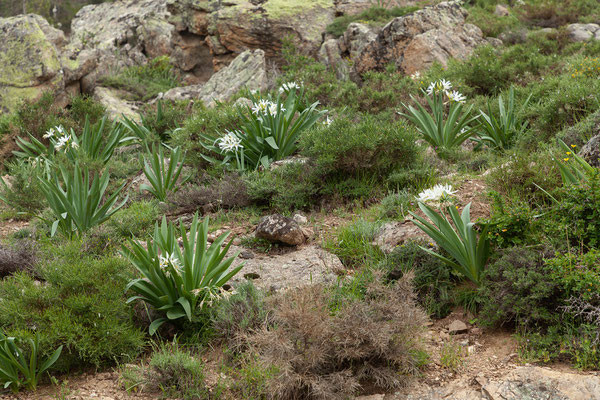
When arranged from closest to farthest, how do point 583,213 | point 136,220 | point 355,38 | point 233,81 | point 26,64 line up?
point 583,213 < point 136,220 < point 26,64 < point 233,81 < point 355,38

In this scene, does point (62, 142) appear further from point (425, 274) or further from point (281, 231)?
point (425, 274)

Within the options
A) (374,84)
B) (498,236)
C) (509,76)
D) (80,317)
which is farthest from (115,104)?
(498,236)

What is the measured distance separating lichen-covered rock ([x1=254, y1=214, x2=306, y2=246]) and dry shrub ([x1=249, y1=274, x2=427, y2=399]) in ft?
5.10

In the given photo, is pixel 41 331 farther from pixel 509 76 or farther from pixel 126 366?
pixel 509 76

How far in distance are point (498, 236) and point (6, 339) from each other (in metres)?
3.22

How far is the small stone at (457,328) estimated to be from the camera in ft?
12.7

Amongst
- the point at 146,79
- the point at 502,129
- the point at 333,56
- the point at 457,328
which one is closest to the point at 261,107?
the point at 502,129

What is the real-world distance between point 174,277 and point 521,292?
2.30 meters

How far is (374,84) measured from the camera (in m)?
9.53

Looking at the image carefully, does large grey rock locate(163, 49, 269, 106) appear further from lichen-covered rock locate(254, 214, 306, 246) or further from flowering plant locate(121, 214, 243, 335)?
flowering plant locate(121, 214, 243, 335)

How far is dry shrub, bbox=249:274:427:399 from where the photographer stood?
320 cm

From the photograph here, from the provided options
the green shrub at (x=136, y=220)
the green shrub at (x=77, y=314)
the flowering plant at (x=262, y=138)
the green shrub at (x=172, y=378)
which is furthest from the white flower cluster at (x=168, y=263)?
the flowering plant at (x=262, y=138)

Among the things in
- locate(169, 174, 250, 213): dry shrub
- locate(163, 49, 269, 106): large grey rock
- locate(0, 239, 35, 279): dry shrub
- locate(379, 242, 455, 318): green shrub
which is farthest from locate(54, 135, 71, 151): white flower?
locate(379, 242, 455, 318): green shrub

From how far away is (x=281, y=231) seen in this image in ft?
16.7
